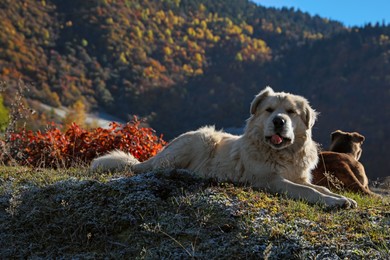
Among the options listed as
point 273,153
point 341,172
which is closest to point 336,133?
point 341,172

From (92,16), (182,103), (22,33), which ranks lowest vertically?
(182,103)

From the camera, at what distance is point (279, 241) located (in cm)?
354

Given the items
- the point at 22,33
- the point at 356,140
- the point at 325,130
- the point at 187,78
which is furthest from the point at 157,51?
the point at 356,140

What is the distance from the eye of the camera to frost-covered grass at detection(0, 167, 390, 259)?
11.5ft

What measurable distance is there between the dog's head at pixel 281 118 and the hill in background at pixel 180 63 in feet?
241

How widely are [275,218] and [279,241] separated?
51cm

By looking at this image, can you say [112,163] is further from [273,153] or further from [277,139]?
[277,139]

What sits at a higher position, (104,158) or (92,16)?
(92,16)

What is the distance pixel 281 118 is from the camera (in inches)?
222

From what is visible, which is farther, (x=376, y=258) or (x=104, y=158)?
(x=104, y=158)

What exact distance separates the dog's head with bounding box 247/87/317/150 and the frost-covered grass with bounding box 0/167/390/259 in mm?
985

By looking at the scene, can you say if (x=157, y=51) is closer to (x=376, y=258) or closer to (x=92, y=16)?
(x=92, y=16)

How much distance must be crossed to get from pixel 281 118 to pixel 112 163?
Result: 280 centimetres

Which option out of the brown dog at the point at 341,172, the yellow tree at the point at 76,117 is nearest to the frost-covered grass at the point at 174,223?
the brown dog at the point at 341,172
